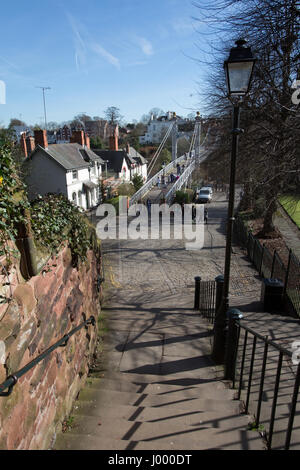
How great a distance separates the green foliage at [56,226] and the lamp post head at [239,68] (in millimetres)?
2733

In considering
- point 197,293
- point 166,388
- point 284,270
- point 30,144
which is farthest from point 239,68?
point 30,144

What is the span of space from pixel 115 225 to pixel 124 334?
12173 millimetres

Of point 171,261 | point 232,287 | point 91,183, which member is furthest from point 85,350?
point 91,183

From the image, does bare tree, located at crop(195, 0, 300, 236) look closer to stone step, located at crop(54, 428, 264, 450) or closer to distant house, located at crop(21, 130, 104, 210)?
stone step, located at crop(54, 428, 264, 450)

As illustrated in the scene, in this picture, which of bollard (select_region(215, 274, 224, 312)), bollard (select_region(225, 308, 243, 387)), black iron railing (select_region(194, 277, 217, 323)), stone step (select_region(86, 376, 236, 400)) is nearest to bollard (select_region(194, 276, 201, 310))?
black iron railing (select_region(194, 277, 217, 323))

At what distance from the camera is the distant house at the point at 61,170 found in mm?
23145

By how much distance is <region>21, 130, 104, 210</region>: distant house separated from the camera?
75.9 ft

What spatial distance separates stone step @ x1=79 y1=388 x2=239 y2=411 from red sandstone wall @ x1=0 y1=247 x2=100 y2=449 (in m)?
0.29

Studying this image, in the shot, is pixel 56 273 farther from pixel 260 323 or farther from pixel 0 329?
pixel 260 323

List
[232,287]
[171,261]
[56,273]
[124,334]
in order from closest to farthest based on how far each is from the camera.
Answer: [56,273] → [124,334] → [232,287] → [171,261]

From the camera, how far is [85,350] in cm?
439
